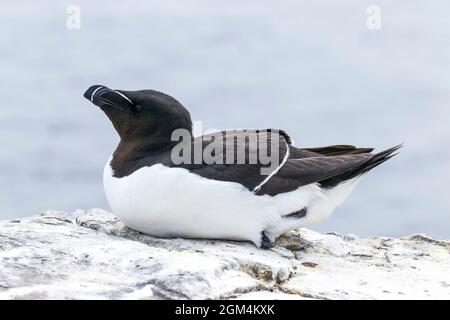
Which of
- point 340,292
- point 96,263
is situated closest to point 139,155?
point 96,263

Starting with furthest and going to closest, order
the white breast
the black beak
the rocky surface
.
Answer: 1. the black beak
2. the white breast
3. the rocky surface

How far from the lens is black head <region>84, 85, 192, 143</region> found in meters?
7.12

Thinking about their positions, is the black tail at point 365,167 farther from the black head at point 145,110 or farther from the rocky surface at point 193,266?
the black head at point 145,110

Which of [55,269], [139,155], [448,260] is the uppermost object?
[139,155]

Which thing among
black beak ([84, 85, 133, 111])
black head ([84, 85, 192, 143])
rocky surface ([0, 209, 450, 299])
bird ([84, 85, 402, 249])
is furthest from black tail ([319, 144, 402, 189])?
black beak ([84, 85, 133, 111])

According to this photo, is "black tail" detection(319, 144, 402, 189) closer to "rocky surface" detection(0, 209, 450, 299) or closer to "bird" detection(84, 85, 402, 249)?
"bird" detection(84, 85, 402, 249)

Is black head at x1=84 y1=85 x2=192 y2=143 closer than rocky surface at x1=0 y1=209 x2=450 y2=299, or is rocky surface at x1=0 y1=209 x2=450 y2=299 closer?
rocky surface at x1=0 y1=209 x2=450 y2=299

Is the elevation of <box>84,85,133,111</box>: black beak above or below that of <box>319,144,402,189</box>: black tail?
above

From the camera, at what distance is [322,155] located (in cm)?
744

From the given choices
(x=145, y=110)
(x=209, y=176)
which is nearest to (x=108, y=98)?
(x=145, y=110)

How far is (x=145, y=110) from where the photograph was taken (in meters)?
7.14
